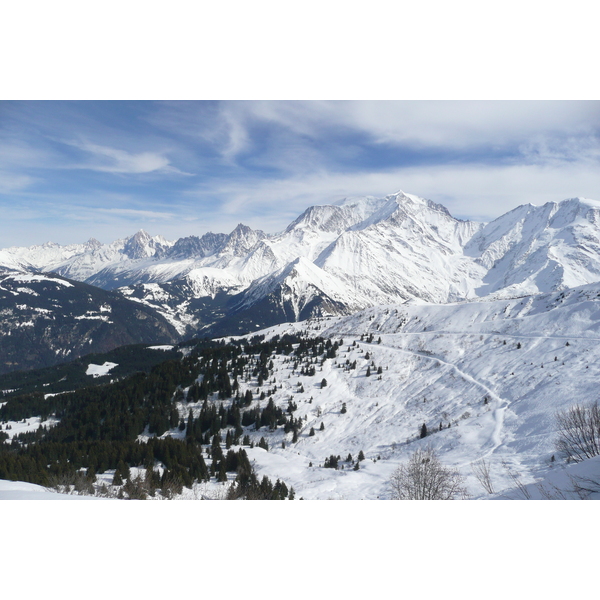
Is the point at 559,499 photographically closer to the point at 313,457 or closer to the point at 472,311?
the point at 313,457

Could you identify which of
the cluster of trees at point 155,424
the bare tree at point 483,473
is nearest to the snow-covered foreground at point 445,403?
the bare tree at point 483,473

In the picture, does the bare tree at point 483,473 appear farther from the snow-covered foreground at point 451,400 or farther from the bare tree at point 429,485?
the bare tree at point 429,485

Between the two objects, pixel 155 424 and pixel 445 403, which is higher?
pixel 445 403

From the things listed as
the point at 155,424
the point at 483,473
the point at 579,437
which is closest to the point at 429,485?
the point at 483,473

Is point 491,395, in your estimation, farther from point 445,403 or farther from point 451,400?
point 445,403

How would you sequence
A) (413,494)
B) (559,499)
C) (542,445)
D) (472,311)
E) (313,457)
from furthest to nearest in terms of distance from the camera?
1. (472,311)
2. (313,457)
3. (542,445)
4. (413,494)
5. (559,499)

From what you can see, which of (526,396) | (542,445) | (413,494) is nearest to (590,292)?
(526,396)
